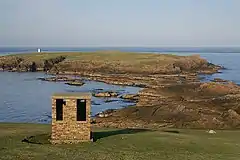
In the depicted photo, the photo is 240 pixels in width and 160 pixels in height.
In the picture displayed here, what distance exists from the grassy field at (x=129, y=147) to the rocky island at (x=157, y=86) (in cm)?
1381

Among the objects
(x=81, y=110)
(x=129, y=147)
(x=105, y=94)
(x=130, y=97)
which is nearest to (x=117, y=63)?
(x=105, y=94)

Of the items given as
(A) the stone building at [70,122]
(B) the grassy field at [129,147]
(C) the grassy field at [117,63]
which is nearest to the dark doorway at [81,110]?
(A) the stone building at [70,122]

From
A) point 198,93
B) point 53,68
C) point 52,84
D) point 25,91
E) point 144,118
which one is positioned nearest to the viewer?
point 144,118

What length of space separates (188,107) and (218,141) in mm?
21354

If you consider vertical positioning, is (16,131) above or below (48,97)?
above

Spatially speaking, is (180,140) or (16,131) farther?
(16,131)

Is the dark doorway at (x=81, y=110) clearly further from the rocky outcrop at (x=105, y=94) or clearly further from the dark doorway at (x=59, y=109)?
the rocky outcrop at (x=105, y=94)

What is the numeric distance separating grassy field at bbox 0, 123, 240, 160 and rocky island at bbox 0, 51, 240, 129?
13811 mm

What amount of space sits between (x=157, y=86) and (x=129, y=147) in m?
64.3

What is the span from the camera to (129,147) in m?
22.6

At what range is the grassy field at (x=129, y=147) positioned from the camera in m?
20.1

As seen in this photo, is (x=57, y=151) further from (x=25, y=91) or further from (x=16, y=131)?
(x=25, y=91)

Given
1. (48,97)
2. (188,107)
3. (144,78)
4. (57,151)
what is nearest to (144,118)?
A: (188,107)

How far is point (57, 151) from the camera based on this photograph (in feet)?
68.6
